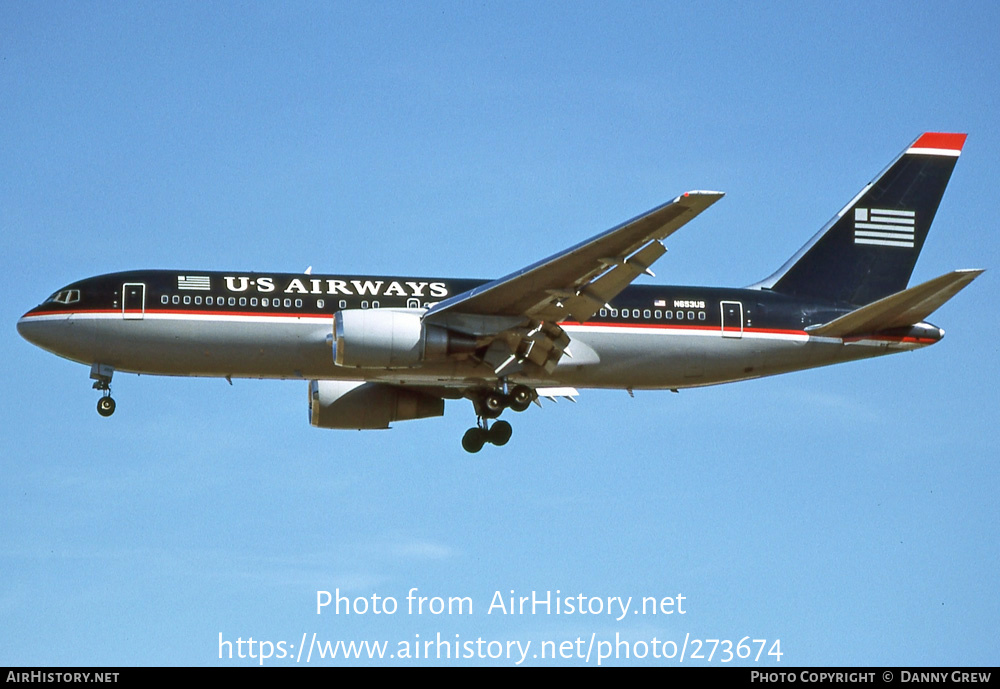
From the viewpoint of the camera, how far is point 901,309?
38219 millimetres

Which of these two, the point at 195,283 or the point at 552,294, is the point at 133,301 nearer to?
the point at 195,283

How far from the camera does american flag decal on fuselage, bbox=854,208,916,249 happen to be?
1682 inches

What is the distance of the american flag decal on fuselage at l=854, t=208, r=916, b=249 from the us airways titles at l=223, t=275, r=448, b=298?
12801mm

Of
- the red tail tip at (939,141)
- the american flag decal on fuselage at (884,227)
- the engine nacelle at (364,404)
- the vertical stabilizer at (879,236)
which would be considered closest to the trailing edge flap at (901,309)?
the vertical stabilizer at (879,236)

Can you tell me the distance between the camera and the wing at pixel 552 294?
109ft

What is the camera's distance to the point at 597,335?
38375 millimetres

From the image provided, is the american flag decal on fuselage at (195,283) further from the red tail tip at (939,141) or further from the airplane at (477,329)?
the red tail tip at (939,141)

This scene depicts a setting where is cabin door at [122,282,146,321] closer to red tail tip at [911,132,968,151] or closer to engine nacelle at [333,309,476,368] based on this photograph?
engine nacelle at [333,309,476,368]

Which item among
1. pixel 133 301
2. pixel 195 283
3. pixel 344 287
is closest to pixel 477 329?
pixel 344 287

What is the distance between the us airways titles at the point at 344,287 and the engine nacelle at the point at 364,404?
413cm

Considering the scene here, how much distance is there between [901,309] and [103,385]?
20839mm

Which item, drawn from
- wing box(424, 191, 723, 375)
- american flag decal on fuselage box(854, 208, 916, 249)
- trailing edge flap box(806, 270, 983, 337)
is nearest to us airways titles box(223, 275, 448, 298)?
wing box(424, 191, 723, 375)
